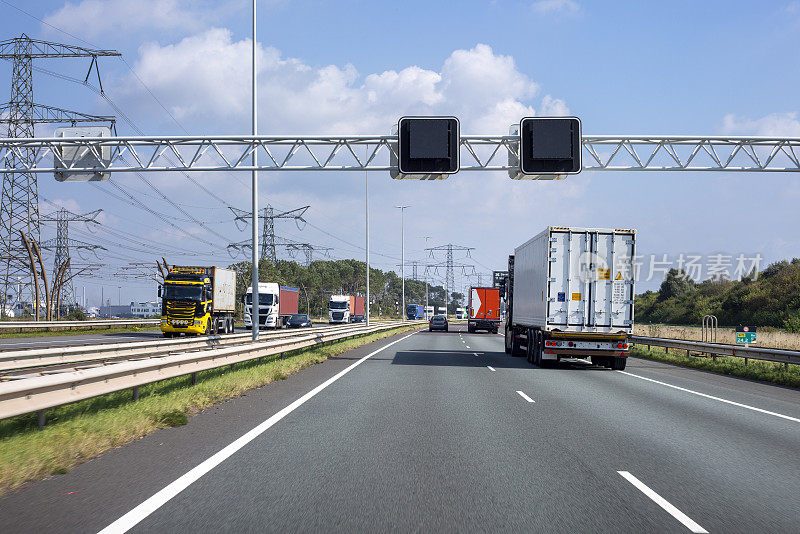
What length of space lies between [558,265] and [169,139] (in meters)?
12.3

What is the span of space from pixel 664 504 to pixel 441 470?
2.09m

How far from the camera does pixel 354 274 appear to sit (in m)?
167

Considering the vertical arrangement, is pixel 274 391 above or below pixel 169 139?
below

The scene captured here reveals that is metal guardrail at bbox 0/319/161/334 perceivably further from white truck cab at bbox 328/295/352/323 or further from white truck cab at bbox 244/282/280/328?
white truck cab at bbox 328/295/352/323

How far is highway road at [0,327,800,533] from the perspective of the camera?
17.0 ft

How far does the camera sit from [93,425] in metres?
8.41

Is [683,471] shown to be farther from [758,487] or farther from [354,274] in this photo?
[354,274]

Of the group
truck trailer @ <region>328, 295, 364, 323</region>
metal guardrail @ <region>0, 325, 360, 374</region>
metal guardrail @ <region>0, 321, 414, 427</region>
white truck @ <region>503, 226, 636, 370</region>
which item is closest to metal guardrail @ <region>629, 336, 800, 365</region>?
white truck @ <region>503, 226, 636, 370</region>

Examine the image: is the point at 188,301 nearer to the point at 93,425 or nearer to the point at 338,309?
the point at 93,425

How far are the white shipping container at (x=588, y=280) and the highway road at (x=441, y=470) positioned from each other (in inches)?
276

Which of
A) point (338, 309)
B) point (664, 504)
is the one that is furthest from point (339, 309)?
point (664, 504)

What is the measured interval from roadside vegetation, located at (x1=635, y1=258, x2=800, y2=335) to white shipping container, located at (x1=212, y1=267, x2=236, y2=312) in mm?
33988

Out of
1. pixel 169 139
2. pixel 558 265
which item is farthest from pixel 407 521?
pixel 169 139

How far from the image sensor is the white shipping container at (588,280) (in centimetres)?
1977
